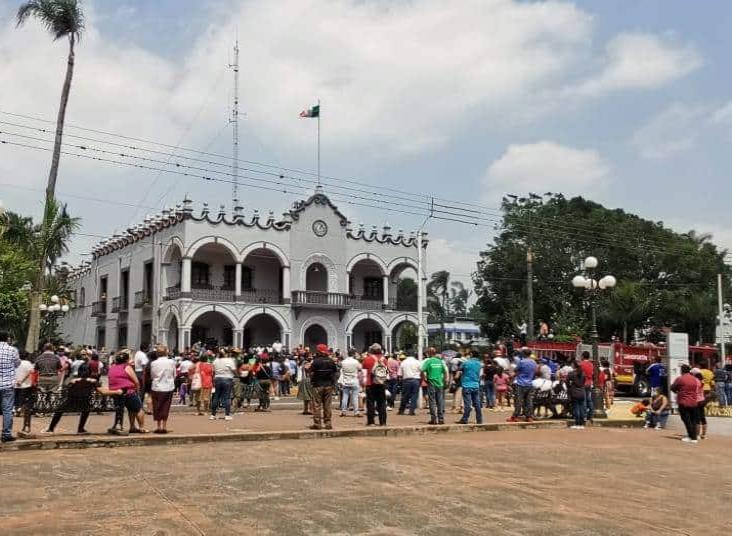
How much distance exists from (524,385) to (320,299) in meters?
23.0

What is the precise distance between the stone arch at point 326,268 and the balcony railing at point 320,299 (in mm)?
422

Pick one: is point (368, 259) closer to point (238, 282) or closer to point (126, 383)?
point (238, 282)

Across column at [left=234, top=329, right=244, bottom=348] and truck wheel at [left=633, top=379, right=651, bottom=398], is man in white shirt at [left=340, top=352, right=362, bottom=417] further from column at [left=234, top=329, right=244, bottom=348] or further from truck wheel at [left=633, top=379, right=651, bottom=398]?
column at [left=234, top=329, right=244, bottom=348]

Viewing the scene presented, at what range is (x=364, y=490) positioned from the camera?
27.0 feet

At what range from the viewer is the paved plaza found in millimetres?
6809

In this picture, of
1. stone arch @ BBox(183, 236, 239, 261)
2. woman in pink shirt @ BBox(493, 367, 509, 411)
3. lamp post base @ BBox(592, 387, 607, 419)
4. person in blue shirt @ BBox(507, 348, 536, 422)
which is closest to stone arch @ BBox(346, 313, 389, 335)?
stone arch @ BBox(183, 236, 239, 261)

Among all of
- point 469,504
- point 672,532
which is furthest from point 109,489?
point 672,532

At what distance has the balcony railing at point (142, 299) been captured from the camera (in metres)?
38.5

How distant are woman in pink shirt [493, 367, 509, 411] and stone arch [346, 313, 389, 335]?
19.5 metres

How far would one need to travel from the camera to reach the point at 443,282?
73.9 metres

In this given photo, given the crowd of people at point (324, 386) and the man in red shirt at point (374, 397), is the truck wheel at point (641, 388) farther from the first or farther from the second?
the man in red shirt at point (374, 397)

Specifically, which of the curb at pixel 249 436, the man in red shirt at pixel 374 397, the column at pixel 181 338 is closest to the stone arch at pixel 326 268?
the column at pixel 181 338

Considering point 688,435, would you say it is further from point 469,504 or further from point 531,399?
point 469,504

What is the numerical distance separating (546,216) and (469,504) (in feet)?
150
